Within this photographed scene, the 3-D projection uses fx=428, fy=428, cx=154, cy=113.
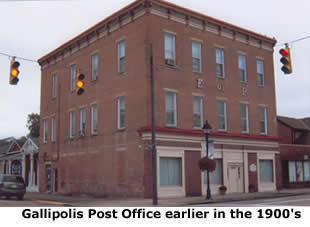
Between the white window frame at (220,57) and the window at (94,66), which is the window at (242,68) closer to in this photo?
the white window frame at (220,57)

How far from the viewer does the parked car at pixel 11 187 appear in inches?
1130

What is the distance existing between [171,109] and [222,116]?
502 centimetres

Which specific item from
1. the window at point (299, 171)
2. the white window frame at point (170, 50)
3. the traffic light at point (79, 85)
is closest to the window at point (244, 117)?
the white window frame at point (170, 50)

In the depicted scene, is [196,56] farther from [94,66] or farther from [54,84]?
[54,84]

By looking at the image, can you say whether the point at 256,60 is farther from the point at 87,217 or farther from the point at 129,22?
the point at 87,217

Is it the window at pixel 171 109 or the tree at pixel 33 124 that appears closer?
the window at pixel 171 109

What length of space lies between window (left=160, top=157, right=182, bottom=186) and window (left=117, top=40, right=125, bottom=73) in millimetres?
6918

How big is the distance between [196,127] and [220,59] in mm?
5912

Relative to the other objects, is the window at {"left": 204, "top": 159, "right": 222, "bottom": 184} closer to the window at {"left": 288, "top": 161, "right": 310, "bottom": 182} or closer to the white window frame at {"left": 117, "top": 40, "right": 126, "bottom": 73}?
the white window frame at {"left": 117, "top": 40, "right": 126, "bottom": 73}

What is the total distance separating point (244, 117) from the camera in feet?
108

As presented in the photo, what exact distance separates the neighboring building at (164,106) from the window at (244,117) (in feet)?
0.25

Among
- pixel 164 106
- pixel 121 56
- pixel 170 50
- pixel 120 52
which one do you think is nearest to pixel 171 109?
pixel 164 106

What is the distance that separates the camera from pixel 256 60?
3431cm

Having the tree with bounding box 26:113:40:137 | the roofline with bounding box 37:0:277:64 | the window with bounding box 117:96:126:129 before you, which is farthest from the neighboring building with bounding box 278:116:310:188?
the tree with bounding box 26:113:40:137
